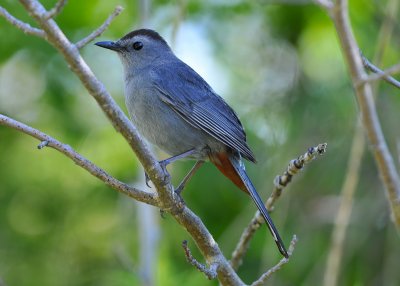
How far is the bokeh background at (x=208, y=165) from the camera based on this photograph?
5453mm

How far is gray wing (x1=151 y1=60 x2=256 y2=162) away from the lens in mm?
4457

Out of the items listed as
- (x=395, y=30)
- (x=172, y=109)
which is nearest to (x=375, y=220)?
(x=395, y=30)

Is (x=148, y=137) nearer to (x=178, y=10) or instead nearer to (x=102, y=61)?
(x=178, y=10)

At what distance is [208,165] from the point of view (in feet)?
19.4

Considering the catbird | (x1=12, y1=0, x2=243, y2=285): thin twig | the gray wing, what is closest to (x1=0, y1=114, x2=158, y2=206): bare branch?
(x1=12, y1=0, x2=243, y2=285): thin twig

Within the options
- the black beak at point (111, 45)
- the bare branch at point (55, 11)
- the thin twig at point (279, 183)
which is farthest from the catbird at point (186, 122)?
the bare branch at point (55, 11)

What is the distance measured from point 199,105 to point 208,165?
1.23 meters

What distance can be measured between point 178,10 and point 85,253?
2397 mm

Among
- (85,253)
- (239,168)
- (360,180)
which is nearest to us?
(239,168)

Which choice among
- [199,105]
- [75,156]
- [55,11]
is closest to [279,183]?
[75,156]

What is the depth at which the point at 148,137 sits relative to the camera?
457 cm

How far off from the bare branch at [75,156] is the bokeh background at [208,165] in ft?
6.06

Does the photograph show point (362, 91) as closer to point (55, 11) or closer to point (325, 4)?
point (325, 4)

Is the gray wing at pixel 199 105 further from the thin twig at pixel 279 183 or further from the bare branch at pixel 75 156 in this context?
the bare branch at pixel 75 156
